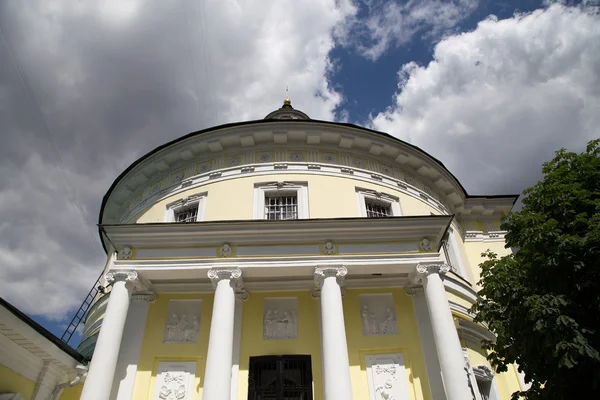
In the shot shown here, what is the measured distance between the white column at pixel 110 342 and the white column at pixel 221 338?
2428 millimetres

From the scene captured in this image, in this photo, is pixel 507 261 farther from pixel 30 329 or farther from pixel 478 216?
pixel 30 329

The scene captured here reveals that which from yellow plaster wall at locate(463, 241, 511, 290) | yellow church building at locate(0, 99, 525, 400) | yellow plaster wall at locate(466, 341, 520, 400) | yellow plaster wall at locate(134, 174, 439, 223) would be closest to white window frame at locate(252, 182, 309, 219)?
yellow church building at locate(0, 99, 525, 400)

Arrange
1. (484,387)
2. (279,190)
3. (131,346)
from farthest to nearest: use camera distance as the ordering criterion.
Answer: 1. (279,190)
2. (484,387)
3. (131,346)

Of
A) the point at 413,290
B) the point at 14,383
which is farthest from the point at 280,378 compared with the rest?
the point at 14,383

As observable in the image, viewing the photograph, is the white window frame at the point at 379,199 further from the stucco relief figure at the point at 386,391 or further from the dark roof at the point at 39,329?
the dark roof at the point at 39,329

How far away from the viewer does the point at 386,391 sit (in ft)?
37.9

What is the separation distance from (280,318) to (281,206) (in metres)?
4.46

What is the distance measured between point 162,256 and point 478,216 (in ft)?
49.5

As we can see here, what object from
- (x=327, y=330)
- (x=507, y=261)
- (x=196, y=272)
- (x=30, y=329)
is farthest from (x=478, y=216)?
(x=30, y=329)

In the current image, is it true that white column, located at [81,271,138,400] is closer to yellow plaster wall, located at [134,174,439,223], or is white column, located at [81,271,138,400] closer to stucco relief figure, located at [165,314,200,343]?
stucco relief figure, located at [165,314,200,343]

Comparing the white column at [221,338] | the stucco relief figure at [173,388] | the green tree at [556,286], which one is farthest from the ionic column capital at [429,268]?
the stucco relief figure at [173,388]

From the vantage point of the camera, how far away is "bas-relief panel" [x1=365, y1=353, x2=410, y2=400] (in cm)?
1150

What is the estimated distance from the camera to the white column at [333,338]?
966cm

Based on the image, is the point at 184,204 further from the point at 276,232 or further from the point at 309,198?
the point at 276,232
